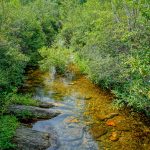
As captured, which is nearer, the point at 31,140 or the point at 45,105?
the point at 31,140

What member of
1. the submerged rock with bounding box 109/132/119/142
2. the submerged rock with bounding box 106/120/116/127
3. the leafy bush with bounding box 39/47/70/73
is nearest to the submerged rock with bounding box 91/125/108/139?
the submerged rock with bounding box 109/132/119/142

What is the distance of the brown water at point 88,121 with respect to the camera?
15453 mm

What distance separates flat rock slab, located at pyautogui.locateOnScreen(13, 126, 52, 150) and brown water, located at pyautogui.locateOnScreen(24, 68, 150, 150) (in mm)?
556

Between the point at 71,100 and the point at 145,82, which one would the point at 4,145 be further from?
the point at 71,100

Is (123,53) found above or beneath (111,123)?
above

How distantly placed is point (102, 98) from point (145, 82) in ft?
23.9

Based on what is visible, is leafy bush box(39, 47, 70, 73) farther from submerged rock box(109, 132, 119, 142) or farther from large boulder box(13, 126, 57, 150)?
large boulder box(13, 126, 57, 150)

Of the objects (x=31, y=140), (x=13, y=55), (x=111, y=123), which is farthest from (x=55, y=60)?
(x=31, y=140)

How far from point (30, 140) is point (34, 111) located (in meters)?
4.23

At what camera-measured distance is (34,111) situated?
18391 mm

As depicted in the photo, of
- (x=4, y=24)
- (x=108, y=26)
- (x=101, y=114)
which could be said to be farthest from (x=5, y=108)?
(x=4, y=24)

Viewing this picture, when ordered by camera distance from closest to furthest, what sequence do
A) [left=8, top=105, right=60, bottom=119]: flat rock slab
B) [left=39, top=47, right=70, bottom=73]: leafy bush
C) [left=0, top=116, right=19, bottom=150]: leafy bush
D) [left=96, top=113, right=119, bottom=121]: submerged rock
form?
[left=0, top=116, right=19, bottom=150]: leafy bush < [left=8, top=105, right=60, bottom=119]: flat rock slab < [left=96, top=113, right=119, bottom=121]: submerged rock < [left=39, top=47, right=70, bottom=73]: leafy bush

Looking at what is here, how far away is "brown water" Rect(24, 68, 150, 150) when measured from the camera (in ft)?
50.7

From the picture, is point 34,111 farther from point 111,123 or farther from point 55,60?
point 55,60
